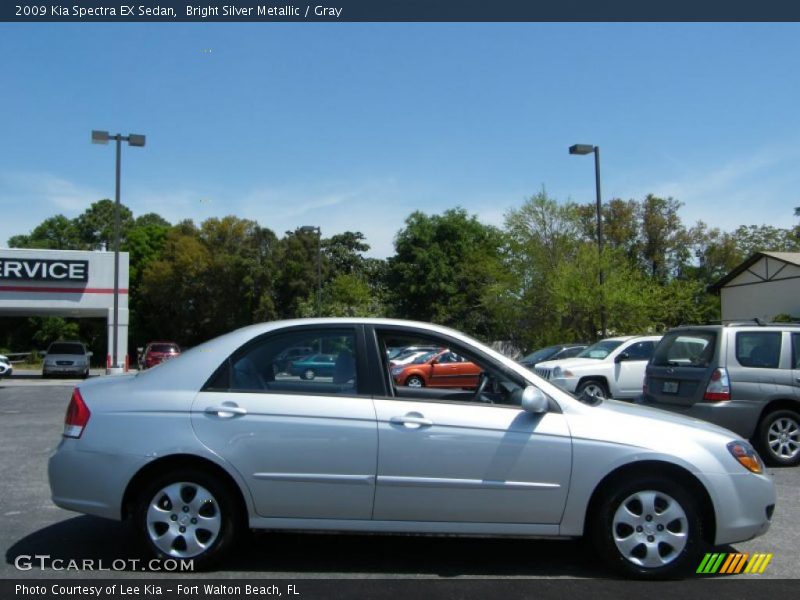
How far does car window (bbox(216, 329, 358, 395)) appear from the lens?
5.06 m

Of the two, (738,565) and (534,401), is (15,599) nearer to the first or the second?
(534,401)

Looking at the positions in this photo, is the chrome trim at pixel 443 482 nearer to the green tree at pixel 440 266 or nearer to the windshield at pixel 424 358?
the windshield at pixel 424 358

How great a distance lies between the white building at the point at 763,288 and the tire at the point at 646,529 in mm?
26974

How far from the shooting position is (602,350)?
16.0m

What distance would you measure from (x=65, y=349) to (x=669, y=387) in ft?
90.4

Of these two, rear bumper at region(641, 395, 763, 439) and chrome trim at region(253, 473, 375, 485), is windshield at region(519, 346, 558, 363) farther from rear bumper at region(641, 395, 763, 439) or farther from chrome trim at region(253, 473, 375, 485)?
chrome trim at region(253, 473, 375, 485)

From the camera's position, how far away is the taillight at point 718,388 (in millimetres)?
8797

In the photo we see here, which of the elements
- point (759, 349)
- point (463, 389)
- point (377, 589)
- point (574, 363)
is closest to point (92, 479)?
point (377, 589)

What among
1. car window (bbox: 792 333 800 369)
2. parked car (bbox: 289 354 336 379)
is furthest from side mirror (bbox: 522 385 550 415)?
car window (bbox: 792 333 800 369)

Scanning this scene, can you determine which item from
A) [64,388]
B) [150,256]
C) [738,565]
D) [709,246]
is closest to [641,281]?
[64,388]

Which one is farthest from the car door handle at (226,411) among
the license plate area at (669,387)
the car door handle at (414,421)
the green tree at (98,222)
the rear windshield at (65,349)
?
the green tree at (98,222)

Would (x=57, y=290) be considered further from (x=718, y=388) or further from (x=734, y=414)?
(x=734, y=414)

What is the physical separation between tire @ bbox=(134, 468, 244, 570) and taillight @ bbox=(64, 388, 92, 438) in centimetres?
64

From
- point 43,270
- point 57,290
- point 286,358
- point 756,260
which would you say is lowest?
point 286,358
